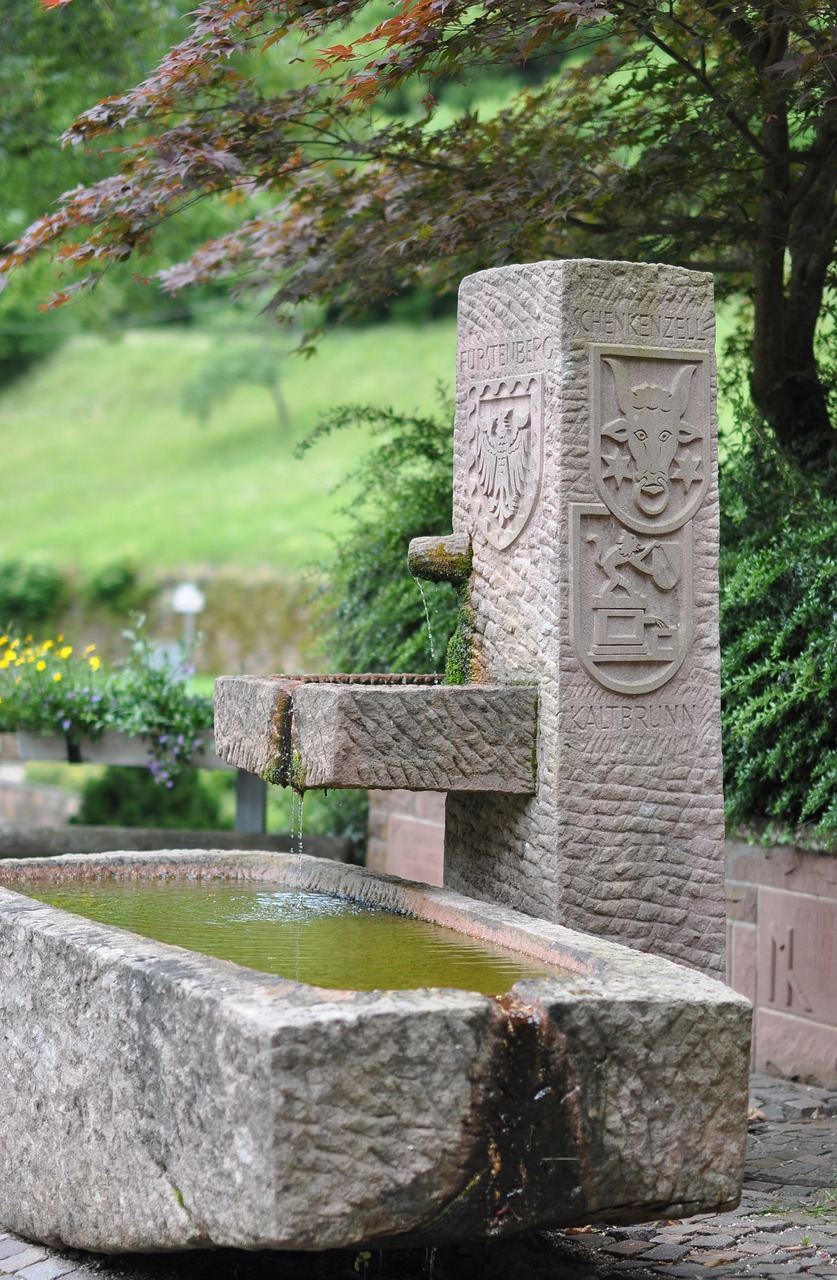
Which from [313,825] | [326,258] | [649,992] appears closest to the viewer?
[649,992]

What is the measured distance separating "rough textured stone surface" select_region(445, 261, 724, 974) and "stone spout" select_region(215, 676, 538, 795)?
86 millimetres

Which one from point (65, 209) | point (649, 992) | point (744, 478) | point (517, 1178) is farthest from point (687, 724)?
point (65, 209)

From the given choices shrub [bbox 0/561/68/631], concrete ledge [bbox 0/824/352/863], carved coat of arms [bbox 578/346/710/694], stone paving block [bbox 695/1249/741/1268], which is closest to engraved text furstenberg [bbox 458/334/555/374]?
carved coat of arms [bbox 578/346/710/694]

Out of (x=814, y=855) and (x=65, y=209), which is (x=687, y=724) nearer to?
(x=814, y=855)

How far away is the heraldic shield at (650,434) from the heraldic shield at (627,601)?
5 centimetres

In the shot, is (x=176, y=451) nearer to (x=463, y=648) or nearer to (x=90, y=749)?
(x=90, y=749)

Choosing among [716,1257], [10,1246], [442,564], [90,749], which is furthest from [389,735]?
[90,749]

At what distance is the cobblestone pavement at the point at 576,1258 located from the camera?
3361 millimetres

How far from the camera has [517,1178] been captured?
2.84 meters

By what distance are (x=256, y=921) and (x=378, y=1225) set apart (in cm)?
137

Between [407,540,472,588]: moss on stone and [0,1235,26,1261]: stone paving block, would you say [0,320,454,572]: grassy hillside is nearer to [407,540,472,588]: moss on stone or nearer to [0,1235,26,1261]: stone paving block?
[407,540,472,588]: moss on stone

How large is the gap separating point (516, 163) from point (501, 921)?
2.96 m

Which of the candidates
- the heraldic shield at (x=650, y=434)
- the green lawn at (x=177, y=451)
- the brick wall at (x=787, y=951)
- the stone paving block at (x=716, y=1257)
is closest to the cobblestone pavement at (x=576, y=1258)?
the stone paving block at (x=716, y=1257)

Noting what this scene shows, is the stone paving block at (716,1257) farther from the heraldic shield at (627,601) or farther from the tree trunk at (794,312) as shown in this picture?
the tree trunk at (794,312)
